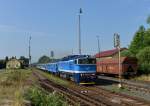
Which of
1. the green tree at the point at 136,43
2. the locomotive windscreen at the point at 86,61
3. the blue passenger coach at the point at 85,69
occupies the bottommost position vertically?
the blue passenger coach at the point at 85,69

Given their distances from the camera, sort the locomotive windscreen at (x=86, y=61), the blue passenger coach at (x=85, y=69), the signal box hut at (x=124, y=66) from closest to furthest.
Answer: the blue passenger coach at (x=85, y=69) < the locomotive windscreen at (x=86, y=61) < the signal box hut at (x=124, y=66)

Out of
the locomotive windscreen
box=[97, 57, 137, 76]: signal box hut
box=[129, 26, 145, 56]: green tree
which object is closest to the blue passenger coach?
the locomotive windscreen

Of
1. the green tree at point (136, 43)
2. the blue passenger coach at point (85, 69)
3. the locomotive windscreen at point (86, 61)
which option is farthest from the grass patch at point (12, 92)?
the green tree at point (136, 43)

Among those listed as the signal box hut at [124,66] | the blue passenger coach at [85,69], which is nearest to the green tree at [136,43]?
the signal box hut at [124,66]

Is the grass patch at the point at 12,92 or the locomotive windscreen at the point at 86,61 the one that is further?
the locomotive windscreen at the point at 86,61

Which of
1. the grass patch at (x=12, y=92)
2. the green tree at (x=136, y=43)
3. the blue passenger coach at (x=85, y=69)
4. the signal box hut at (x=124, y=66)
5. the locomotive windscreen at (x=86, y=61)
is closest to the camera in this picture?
the grass patch at (x=12, y=92)

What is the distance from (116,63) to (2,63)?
3507 inches

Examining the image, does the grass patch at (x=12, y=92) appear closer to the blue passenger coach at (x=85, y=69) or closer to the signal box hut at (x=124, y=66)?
the blue passenger coach at (x=85, y=69)

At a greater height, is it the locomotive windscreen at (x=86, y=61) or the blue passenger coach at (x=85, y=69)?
the locomotive windscreen at (x=86, y=61)

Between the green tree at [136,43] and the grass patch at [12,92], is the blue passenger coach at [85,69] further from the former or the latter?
the green tree at [136,43]

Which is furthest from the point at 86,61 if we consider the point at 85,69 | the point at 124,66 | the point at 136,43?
the point at 136,43

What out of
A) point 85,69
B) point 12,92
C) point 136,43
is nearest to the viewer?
point 12,92

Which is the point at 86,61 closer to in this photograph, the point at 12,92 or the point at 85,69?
the point at 85,69

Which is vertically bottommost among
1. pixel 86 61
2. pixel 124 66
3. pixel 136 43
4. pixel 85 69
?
pixel 85 69
